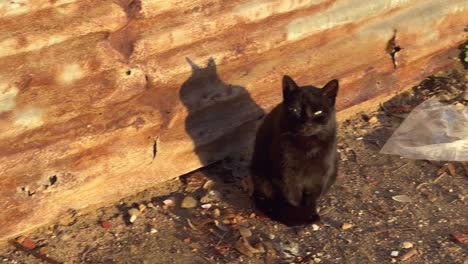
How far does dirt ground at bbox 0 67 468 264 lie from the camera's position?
4.38 metres

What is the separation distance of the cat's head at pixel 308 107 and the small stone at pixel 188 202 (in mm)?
918

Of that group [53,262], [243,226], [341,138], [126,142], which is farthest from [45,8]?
[341,138]

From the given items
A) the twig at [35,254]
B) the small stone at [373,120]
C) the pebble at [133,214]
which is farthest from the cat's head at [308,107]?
the twig at [35,254]

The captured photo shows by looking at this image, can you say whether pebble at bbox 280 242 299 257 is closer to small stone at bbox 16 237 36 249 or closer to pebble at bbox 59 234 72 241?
pebble at bbox 59 234 72 241

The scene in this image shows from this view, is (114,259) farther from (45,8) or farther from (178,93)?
(45,8)

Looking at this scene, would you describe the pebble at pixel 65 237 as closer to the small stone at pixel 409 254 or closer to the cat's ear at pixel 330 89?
the cat's ear at pixel 330 89

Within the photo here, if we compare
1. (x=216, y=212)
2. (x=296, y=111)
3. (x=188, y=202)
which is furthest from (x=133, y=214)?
(x=296, y=111)

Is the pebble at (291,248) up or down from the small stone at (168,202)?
down

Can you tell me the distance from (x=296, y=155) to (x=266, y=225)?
1.67 ft

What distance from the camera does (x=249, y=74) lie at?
5.04 m

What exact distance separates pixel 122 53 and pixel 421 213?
2.17 meters

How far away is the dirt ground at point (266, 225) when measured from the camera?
4383mm

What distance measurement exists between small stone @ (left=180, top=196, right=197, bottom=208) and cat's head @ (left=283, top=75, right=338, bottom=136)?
0.92 m

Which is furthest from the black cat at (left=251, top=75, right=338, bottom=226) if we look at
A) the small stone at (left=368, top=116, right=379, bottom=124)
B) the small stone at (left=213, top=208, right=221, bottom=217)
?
the small stone at (left=368, top=116, right=379, bottom=124)
